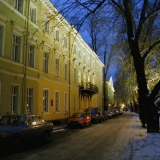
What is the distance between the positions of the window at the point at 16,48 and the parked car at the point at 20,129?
7466 millimetres

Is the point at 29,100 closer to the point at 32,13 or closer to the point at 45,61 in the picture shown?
the point at 45,61

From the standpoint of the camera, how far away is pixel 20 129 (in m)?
10.8

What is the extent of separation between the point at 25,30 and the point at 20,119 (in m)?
10.2

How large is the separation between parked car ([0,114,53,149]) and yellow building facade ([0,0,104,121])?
4.27m

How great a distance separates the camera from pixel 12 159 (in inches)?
332

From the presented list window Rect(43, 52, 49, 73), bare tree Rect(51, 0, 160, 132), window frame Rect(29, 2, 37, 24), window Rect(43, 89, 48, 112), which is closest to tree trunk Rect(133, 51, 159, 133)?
bare tree Rect(51, 0, 160, 132)

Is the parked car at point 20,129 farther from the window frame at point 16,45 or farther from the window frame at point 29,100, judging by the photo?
the window frame at point 16,45

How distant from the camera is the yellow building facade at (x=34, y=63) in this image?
1677cm

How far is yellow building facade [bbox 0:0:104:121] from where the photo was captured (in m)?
16.8

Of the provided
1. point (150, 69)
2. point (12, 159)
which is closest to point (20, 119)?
point (12, 159)

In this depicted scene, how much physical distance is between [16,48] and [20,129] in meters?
9.81

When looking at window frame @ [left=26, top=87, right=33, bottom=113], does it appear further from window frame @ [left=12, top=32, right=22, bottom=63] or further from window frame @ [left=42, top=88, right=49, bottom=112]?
window frame @ [left=12, top=32, right=22, bottom=63]

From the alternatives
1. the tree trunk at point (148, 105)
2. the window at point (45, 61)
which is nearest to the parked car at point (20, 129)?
the tree trunk at point (148, 105)

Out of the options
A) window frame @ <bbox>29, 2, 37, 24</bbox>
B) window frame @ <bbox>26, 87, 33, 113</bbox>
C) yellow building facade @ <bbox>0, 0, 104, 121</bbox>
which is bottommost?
window frame @ <bbox>26, 87, 33, 113</bbox>
